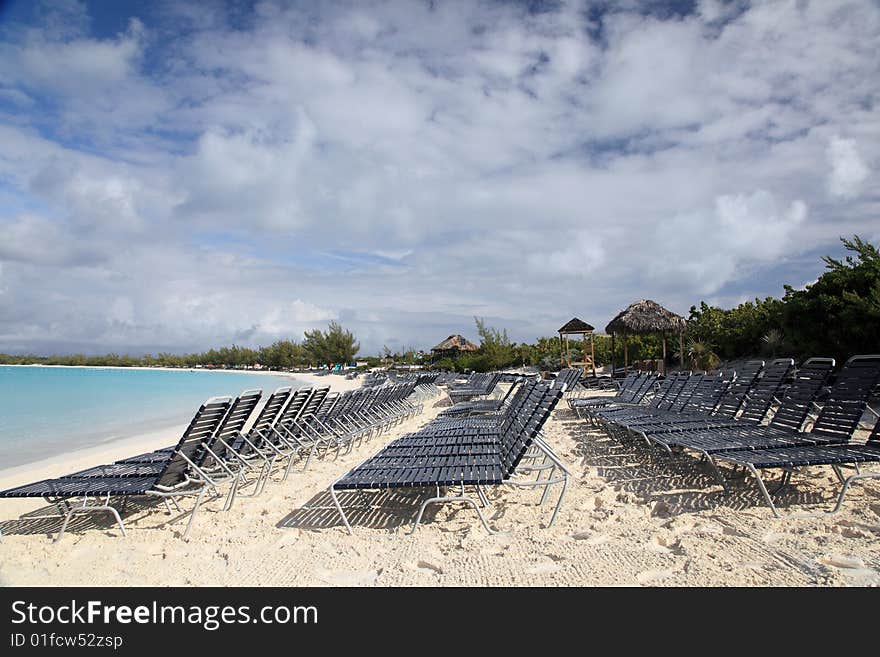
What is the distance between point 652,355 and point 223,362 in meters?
64.7

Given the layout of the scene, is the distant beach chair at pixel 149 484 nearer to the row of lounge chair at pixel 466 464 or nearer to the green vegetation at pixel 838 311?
the row of lounge chair at pixel 466 464

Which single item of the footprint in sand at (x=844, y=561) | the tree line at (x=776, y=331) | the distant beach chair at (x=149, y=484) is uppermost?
the tree line at (x=776, y=331)

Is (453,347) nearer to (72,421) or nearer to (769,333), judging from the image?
(769,333)

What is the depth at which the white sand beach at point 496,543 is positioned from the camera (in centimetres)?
260

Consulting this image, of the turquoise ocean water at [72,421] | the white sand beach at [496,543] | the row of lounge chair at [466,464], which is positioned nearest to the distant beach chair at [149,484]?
the white sand beach at [496,543]

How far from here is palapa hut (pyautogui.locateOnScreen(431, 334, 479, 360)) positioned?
32.8 metres

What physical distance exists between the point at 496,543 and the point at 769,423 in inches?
132

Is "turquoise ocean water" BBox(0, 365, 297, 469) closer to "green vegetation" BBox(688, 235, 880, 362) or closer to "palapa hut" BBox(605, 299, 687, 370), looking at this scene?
"palapa hut" BBox(605, 299, 687, 370)

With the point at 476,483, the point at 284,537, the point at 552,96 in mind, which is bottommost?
the point at 284,537

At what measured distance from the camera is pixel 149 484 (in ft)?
12.4

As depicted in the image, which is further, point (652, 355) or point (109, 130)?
point (652, 355)
